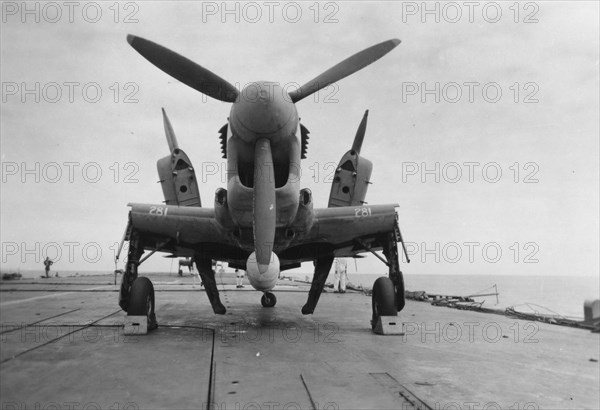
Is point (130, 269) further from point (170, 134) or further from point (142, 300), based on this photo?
point (170, 134)

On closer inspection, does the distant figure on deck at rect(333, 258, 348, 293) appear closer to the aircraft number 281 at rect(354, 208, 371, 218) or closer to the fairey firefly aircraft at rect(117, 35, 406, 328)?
the fairey firefly aircraft at rect(117, 35, 406, 328)

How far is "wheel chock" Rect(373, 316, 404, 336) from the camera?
8.63 m

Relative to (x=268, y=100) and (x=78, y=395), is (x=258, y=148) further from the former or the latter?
(x=78, y=395)

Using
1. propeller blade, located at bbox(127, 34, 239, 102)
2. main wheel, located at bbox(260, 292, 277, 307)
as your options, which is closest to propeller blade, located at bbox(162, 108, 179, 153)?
propeller blade, located at bbox(127, 34, 239, 102)

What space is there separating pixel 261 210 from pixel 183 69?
2.72 metres

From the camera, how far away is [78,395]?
13.6 ft

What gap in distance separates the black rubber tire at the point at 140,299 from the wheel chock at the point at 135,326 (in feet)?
0.31

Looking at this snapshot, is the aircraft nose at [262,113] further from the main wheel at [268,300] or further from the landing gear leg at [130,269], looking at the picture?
the main wheel at [268,300]

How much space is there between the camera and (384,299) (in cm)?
882

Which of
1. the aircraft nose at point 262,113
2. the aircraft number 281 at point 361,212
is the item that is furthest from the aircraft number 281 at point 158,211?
the aircraft number 281 at point 361,212

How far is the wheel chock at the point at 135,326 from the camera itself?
26.7ft

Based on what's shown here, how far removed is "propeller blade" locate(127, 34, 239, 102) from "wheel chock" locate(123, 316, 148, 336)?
4284 mm

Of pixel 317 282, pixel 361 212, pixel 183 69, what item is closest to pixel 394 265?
pixel 361 212

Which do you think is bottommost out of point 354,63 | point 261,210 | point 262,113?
point 261,210
